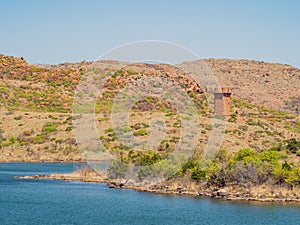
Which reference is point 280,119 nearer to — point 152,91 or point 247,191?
point 152,91

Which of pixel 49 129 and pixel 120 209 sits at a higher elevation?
pixel 49 129

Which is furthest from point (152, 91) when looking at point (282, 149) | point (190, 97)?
point (282, 149)

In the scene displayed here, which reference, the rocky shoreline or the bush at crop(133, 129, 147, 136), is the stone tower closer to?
the bush at crop(133, 129, 147, 136)

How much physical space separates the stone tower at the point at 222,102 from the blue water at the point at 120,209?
41597 millimetres

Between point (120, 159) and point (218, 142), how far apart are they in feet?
67.5

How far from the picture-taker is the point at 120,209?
40.3 m

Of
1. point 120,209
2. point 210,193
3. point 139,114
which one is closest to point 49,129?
point 139,114

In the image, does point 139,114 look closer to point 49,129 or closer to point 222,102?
point 222,102

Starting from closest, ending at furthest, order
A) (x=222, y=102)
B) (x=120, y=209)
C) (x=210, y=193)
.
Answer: (x=120, y=209) < (x=210, y=193) < (x=222, y=102)

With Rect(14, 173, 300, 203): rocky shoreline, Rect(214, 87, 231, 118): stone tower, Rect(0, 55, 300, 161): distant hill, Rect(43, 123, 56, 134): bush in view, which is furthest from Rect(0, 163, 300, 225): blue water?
Rect(214, 87, 231, 118): stone tower

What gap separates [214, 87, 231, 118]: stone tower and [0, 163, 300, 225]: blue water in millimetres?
41597

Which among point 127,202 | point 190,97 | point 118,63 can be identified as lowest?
point 127,202

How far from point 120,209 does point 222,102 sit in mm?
51400

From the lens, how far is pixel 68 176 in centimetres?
5750
